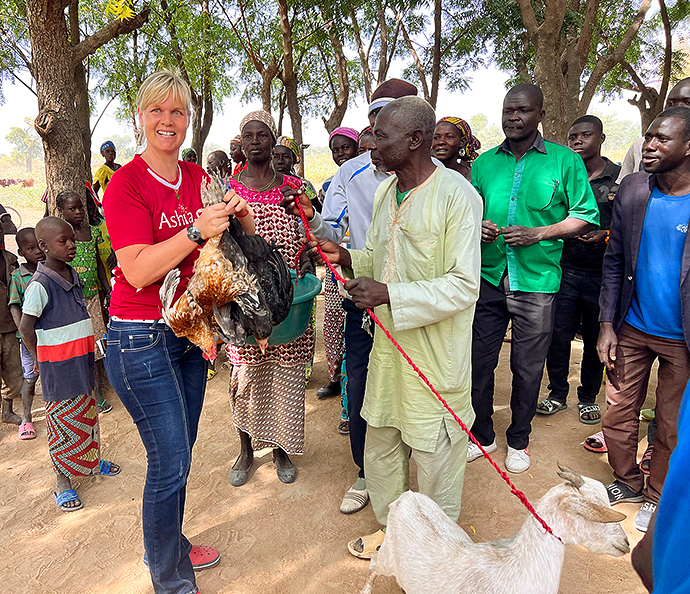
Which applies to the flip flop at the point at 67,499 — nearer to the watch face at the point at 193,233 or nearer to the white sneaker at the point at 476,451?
the watch face at the point at 193,233

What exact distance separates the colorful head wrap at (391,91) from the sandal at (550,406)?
2926mm

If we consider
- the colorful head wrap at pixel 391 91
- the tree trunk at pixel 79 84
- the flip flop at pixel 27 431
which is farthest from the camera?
the tree trunk at pixel 79 84

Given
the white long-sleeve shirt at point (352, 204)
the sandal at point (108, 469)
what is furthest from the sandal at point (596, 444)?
the sandal at point (108, 469)

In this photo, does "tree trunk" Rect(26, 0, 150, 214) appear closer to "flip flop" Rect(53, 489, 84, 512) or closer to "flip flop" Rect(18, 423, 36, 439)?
"flip flop" Rect(18, 423, 36, 439)

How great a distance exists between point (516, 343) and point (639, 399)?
0.81 meters

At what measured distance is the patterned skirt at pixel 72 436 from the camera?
3.08m

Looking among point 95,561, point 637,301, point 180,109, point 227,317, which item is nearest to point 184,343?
point 227,317

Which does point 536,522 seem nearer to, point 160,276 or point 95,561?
point 160,276

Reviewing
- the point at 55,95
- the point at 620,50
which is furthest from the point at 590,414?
the point at 620,50

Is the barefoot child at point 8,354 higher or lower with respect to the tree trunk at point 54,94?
lower

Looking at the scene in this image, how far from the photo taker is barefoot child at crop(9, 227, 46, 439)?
3.57m

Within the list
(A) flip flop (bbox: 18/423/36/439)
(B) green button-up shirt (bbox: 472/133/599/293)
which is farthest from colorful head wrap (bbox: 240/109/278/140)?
(A) flip flop (bbox: 18/423/36/439)

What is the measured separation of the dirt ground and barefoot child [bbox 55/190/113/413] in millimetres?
699

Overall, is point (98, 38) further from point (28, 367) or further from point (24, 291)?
point (28, 367)
